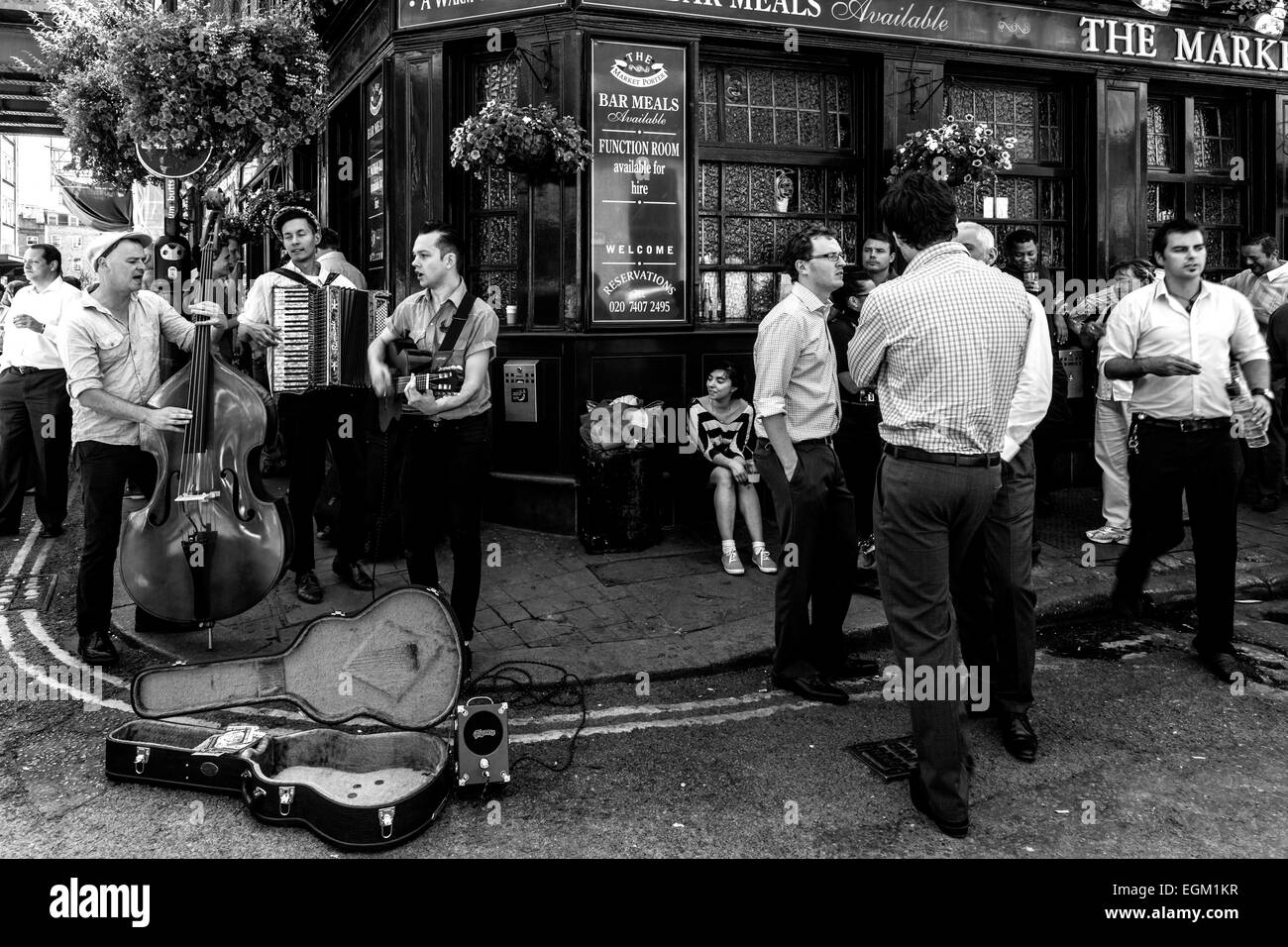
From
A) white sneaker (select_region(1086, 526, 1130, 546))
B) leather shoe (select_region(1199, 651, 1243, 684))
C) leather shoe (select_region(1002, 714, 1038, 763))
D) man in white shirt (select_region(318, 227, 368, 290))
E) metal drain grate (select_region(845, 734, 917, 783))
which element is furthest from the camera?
white sneaker (select_region(1086, 526, 1130, 546))

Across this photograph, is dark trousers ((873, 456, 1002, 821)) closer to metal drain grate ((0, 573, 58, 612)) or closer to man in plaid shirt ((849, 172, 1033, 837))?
man in plaid shirt ((849, 172, 1033, 837))

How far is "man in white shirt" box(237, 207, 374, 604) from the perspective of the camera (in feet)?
20.8

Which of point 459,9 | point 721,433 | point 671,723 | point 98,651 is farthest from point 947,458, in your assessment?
point 459,9

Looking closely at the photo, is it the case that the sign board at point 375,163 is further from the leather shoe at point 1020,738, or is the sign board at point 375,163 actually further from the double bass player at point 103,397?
the leather shoe at point 1020,738

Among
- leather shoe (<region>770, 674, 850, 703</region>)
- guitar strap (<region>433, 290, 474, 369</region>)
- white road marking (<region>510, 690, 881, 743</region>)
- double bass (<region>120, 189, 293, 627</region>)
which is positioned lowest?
→ white road marking (<region>510, 690, 881, 743</region>)

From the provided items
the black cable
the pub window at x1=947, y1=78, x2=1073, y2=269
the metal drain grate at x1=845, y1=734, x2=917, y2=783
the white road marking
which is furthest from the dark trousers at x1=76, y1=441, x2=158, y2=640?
the pub window at x1=947, y1=78, x2=1073, y2=269

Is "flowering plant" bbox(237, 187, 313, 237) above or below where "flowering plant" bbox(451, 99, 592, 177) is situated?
above

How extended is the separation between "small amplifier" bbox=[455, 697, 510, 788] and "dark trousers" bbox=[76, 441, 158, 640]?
2.65m

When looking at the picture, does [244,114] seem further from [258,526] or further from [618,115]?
[258,526]

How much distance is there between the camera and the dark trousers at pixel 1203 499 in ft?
16.8

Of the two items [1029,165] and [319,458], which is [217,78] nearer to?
[319,458]

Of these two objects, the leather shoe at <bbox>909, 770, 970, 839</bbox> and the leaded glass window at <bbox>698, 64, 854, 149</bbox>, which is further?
the leaded glass window at <bbox>698, 64, 854, 149</bbox>

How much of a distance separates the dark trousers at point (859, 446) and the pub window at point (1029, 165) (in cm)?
376

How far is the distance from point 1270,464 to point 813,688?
5.88 metres
